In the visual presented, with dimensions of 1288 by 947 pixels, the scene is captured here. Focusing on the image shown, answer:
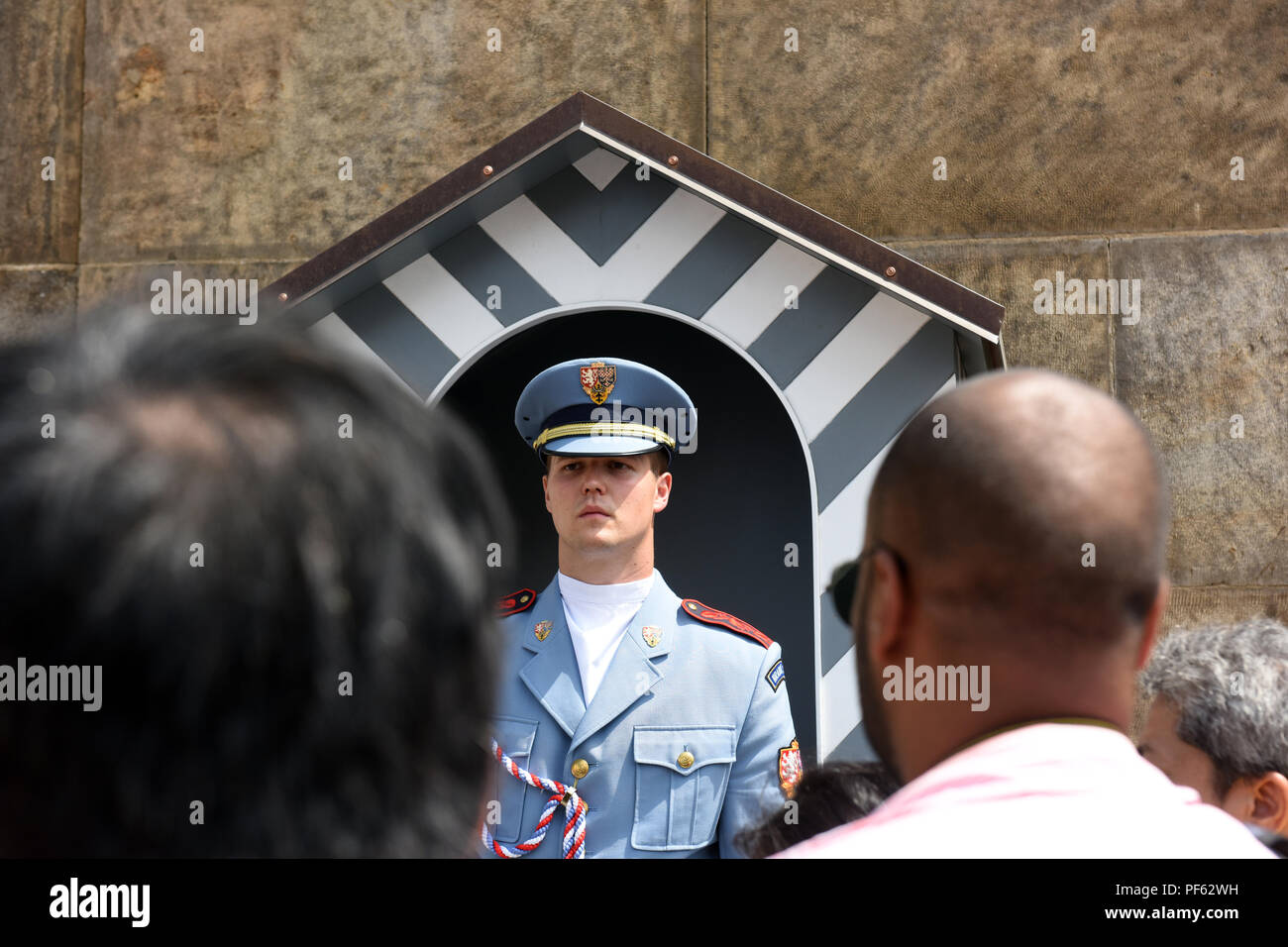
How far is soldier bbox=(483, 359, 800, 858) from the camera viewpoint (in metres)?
2.55

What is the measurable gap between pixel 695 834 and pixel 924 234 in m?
2.22

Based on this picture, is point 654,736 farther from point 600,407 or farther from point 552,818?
point 600,407

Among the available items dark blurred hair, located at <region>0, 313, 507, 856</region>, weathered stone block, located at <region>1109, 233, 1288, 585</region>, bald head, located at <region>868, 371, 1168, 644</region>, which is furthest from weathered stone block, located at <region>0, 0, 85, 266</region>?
dark blurred hair, located at <region>0, 313, 507, 856</region>

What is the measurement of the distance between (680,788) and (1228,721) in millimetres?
1061

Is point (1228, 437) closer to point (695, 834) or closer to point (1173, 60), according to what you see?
point (1173, 60)

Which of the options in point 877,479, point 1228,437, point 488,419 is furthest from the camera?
point 1228,437

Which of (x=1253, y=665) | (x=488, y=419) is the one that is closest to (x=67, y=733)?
(x=1253, y=665)

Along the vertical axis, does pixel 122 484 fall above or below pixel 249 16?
below

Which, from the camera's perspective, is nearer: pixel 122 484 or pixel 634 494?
pixel 122 484

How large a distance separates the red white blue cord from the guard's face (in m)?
0.52

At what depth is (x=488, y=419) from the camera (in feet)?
11.2
